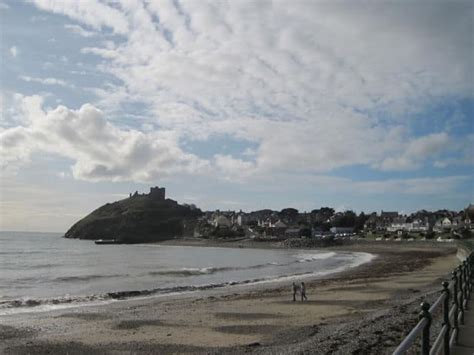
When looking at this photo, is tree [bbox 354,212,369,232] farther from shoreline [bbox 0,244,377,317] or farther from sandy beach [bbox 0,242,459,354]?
sandy beach [bbox 0,242,459,354]

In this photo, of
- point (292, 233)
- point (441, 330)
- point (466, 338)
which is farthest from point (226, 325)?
point (292, 233)

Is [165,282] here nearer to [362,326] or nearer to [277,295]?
[277,295]

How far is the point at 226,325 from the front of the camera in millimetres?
16781

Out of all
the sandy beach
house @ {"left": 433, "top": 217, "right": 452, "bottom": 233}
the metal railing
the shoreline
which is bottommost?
the shoreline

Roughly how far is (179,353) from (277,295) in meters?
12.7

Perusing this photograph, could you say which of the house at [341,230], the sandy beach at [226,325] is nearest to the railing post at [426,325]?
the sandy beach at [226,325]

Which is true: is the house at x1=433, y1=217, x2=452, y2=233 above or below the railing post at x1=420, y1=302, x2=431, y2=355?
above

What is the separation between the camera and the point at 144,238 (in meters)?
183

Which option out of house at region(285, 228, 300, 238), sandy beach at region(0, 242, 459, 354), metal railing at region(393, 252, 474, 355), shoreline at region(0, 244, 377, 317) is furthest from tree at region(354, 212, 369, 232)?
metal railing at region(393, 252, 474, 355)

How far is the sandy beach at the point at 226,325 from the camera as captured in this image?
12.7 m

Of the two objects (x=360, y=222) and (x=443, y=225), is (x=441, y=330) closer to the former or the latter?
(x=443, y=225)

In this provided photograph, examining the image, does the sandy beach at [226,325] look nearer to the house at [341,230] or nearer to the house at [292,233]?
the house at [292,233]

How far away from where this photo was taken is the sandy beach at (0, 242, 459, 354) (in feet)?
41.8

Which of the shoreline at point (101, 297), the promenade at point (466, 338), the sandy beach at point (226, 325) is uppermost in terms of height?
the promenade at point (466, 338)
